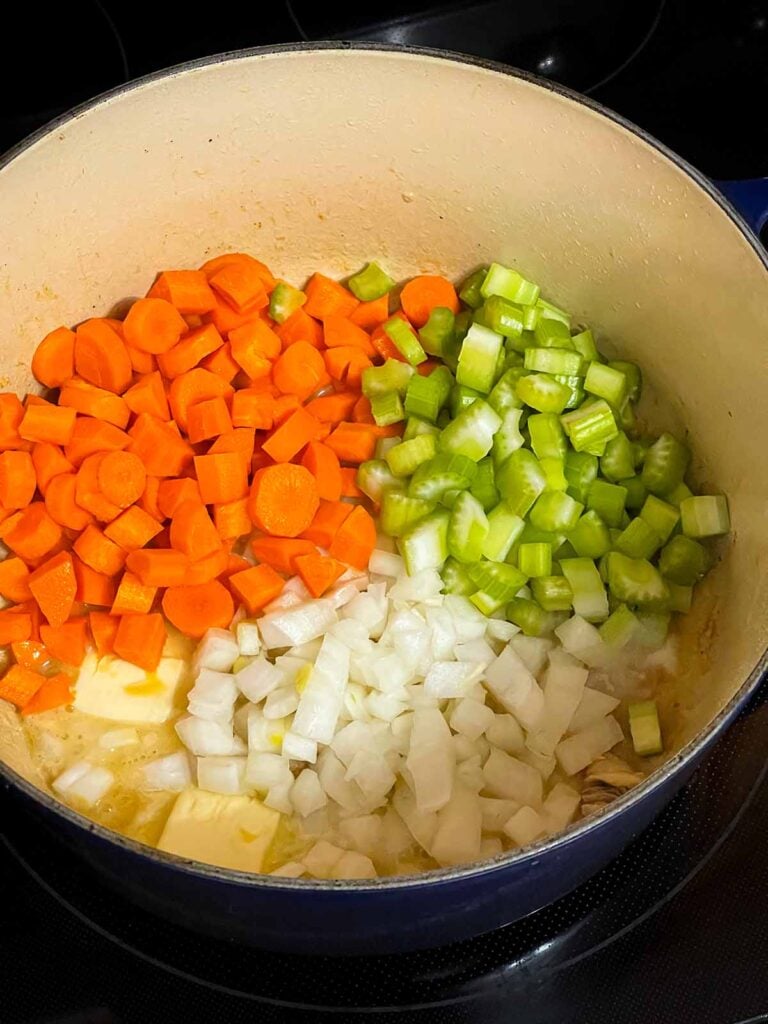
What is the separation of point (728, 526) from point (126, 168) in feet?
3.20

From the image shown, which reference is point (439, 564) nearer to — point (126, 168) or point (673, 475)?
point (673, 475)

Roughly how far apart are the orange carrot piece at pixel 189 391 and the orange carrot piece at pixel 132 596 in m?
0.27

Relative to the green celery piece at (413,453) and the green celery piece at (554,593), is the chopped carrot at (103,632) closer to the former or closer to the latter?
→ the green celery piece at (413,453)

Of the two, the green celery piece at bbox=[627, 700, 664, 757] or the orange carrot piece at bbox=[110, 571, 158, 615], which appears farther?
the orange carrot piece at bbox=[110, 571, 158, 615]

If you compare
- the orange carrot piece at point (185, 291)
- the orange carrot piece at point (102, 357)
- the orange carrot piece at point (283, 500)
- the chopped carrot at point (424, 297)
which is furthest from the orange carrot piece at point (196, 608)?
the chopped carrot at point (424, 297)

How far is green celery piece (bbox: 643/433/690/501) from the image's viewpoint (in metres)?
1.50

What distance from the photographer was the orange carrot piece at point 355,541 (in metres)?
1.49

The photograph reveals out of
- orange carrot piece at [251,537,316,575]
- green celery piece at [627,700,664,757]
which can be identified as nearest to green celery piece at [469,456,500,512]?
orange carrot piece at [251,537,316,575]

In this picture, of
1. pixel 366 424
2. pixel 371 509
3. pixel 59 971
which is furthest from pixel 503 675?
pixel 59 971

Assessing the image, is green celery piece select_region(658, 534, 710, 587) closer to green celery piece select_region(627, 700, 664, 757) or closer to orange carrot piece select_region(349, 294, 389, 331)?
green celery piece select_region(627, 700, 664, 757)

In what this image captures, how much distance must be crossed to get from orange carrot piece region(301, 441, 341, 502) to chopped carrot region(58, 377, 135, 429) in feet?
0.93

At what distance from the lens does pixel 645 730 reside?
4.34 ft

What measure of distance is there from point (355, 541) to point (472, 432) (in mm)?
228

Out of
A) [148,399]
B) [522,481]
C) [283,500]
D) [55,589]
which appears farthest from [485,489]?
[55,589]
